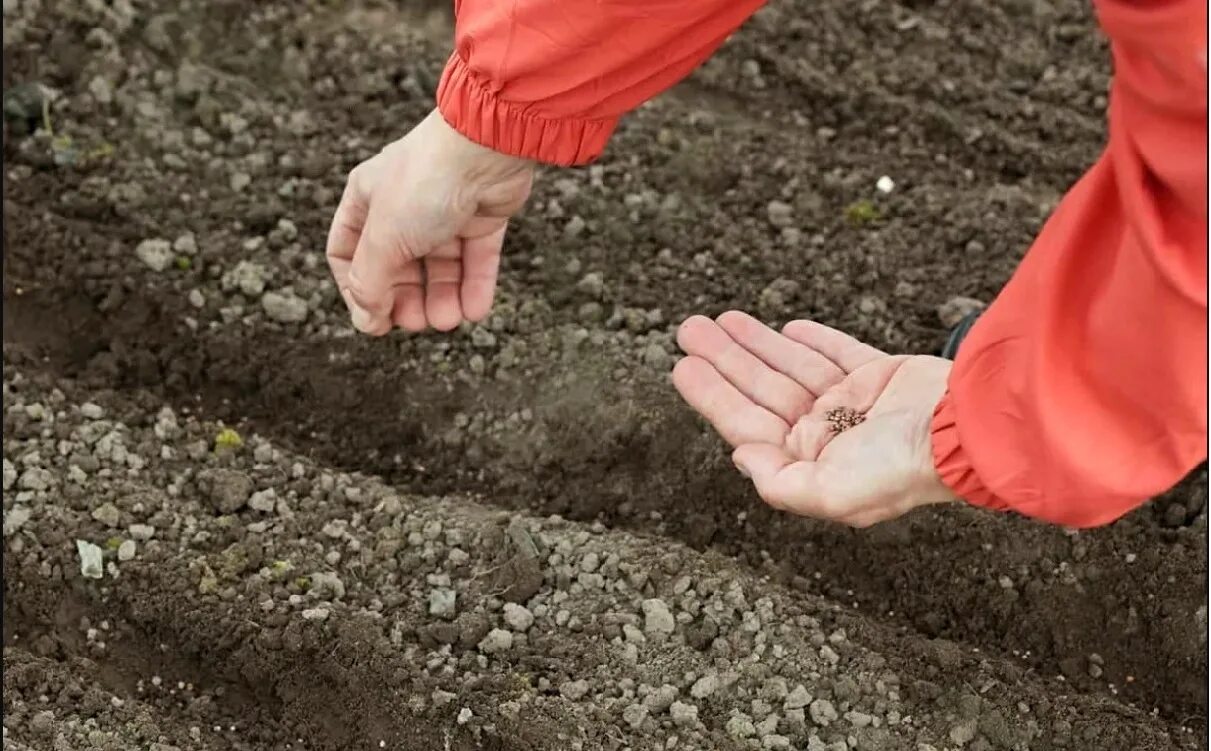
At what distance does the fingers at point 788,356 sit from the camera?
213cm

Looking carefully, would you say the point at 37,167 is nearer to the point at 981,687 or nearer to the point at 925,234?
the point at 925,234

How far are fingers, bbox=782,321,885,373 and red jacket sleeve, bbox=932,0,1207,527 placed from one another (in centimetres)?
43

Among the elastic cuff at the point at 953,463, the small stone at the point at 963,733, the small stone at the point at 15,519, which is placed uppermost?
the elastic cuff at the point at 953,463

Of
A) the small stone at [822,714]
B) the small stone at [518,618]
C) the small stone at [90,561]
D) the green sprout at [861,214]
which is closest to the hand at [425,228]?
the small stone at [518,618]

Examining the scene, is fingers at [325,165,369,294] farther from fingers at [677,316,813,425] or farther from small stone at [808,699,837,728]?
small stone at [808,699,837,728]

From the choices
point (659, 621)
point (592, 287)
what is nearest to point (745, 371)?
point (659, 621)

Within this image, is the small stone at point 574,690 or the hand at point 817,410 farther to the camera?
the small stone at point 574,690

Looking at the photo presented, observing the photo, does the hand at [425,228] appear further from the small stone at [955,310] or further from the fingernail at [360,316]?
the small stone at [955,310]

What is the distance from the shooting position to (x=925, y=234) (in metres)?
2.77

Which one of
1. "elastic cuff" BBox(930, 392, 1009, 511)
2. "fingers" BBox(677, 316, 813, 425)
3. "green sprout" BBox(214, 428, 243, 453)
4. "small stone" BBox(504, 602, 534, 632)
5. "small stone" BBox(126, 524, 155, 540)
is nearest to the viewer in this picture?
"elastic cuff" BBox(930, 392, 1009, 511)

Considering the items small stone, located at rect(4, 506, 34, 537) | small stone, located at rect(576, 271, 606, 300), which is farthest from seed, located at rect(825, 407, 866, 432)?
small stone, located at rect(4, 506, 34, 537)

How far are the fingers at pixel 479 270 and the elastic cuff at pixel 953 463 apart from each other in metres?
0.74

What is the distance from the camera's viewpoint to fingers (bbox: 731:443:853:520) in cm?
186

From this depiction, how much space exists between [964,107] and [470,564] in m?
1.46
